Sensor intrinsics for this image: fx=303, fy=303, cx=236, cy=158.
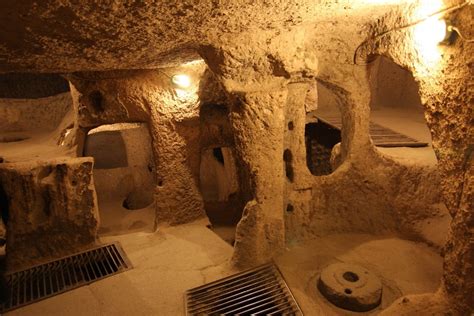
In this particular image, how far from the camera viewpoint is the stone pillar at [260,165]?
126 inches

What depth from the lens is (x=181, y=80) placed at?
4734 mm

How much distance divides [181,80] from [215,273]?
290 cm

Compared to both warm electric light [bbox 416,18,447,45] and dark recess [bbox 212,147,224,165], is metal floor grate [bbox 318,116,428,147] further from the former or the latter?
dark recess [bbox 212,147,224,165]

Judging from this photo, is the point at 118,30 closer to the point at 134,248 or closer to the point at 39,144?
the point at 134,248

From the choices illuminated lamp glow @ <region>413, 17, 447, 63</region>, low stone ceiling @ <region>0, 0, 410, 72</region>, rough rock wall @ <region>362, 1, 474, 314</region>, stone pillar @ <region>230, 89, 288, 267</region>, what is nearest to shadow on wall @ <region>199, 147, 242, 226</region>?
stone pillar @ <region>230, 89, 288, 267</region>

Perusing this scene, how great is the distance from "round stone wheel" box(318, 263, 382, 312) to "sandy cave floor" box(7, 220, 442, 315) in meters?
0.07

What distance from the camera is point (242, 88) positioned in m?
3.21

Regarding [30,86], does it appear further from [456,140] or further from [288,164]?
[456,140]

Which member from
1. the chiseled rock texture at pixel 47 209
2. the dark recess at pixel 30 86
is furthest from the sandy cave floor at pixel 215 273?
the dark recess at pixel 30 86

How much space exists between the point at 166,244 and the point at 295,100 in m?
2.65

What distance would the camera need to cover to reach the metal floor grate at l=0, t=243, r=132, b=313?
129 inches

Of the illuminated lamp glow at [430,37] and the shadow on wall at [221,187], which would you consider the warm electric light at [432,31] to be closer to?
the illuminated lamp glow at [430,37]

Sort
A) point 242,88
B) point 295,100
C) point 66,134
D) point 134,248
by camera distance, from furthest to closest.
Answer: point 66,134 < point 134,248 < point 295,100 < point 242,88

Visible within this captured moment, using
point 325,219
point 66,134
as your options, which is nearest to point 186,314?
point 325,219
